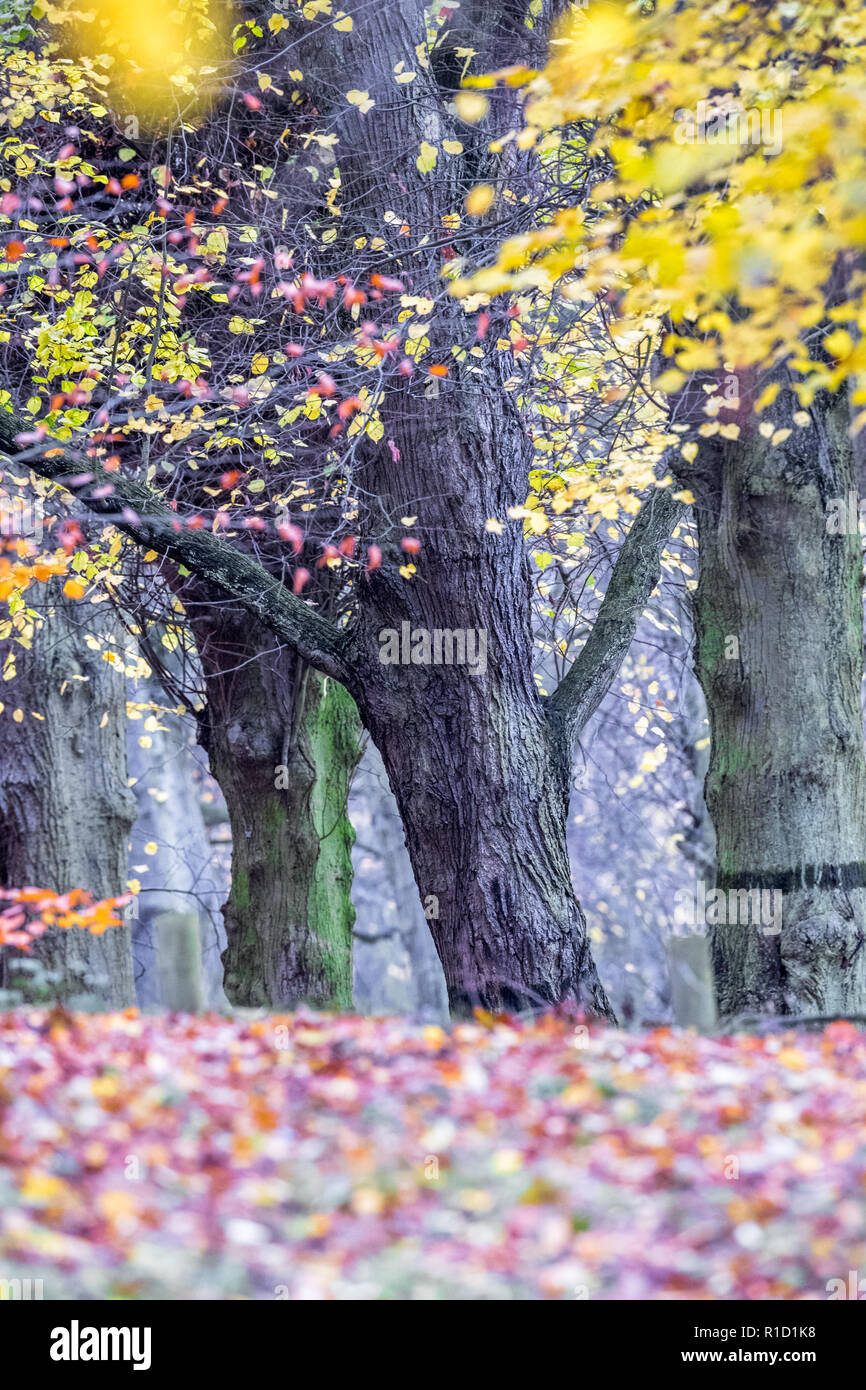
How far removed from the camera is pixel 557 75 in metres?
4.98

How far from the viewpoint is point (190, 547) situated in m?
7.19

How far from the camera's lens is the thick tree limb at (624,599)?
784cm

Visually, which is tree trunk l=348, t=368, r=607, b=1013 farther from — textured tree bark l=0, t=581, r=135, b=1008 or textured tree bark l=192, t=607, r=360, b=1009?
textured tree bark l=0, t=581, r=135, b=1008

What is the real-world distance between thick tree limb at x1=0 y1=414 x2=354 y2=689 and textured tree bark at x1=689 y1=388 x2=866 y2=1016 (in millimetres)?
2186

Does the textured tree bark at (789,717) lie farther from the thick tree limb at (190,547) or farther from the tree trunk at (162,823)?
the tree trunk at (162,823)

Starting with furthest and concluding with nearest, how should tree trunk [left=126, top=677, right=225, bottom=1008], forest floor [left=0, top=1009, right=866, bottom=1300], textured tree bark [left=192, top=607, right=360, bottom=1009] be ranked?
tree trunk [left=126, top=677, right=225, bottom=1008] < textured tree bark [left=192, top=607, right=360, bottom=1009] < forest floor [left=0, top=1009, right=866, bottom=1300]

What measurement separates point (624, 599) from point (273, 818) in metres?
3.39

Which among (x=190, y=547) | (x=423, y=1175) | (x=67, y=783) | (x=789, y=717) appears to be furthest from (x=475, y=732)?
(x=67, y=783)

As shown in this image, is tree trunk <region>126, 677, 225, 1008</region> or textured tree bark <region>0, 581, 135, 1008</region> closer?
textured tree bark <region>0, 581, 135, 1008</region>

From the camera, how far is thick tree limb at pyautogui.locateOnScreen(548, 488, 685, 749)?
309 inches

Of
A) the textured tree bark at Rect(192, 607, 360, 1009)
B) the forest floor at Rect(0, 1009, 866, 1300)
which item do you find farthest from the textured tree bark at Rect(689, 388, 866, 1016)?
the textured tree bark at Rect(192, 607, 360, 1009)

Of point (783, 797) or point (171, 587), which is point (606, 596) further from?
point (171, 587)
